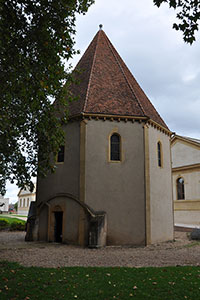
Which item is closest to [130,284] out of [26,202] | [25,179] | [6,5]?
[25,179]

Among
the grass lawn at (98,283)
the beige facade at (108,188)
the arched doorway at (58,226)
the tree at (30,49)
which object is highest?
the tree at (30,49)

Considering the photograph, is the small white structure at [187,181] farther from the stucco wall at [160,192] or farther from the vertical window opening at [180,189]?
the stucco wall at [160,192]

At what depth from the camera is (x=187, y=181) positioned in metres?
26.8

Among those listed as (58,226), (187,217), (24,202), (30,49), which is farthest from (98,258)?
(24,202)

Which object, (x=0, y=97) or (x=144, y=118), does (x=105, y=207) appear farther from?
(x=0, y=97)

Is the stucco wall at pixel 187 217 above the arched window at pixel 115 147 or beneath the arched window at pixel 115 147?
beneath

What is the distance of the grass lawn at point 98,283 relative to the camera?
238 inches

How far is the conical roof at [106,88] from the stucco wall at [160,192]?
156 centimetres

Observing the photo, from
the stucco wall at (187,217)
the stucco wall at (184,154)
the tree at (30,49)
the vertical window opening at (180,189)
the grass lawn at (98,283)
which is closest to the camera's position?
the grass lawn at (98,283)

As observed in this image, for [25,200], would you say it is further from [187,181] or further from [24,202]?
[187,181]

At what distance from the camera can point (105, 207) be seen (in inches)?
579

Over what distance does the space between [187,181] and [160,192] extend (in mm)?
11324

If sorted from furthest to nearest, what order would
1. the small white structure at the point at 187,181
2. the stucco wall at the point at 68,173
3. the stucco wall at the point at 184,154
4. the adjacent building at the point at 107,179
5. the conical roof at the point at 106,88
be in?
the stucco wall at the point at 184,154 → the small white structure at the point at 187,181 → the conical roof at the point at 106,88 → the stucco wall at the point at 68,173 → the adjacent building at the point at 107,179

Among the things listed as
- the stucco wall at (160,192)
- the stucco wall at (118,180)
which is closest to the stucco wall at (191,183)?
the stucco wall at (160,192)
